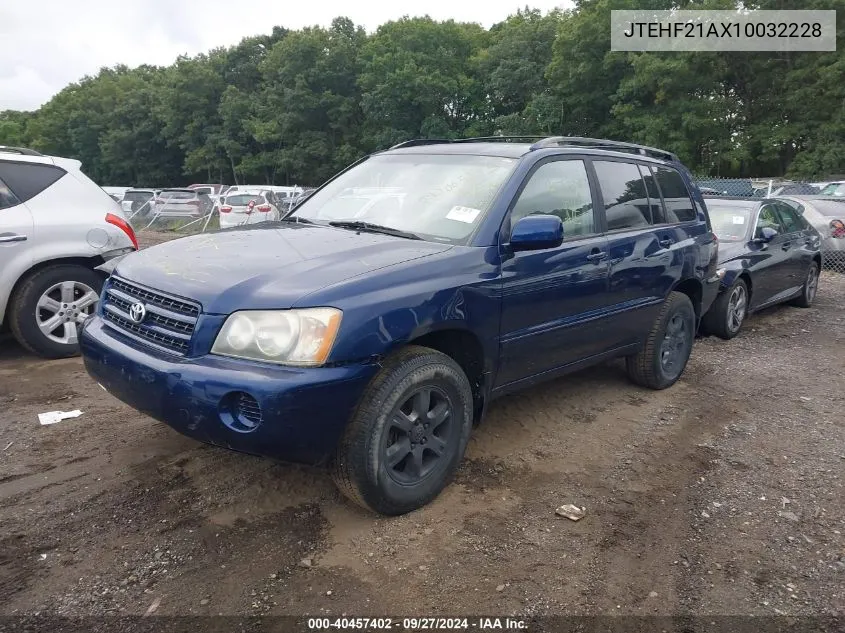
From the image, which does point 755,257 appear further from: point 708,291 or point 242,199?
point 242,199

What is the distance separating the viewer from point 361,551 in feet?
9.44

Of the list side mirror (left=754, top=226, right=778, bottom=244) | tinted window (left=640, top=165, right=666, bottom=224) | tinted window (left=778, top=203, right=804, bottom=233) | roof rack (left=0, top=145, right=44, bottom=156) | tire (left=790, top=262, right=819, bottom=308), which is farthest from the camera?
tire (left=790, top=262, right=819, bottom=308)

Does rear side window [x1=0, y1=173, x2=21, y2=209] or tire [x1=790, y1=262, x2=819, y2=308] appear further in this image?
tire [x1=790, y1=262, x2=819, y2=308]

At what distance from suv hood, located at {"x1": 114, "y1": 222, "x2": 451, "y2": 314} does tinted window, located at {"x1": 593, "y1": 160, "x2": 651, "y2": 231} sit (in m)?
1.55

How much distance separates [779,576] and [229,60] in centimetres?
6948

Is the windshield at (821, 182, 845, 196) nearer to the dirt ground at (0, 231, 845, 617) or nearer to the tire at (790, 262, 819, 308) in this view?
the tire at (790, 262, 819, 308)

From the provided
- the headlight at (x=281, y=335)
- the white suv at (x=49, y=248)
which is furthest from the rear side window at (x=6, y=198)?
the headlight at (x=281, y=335)

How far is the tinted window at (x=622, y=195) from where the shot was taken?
439cm

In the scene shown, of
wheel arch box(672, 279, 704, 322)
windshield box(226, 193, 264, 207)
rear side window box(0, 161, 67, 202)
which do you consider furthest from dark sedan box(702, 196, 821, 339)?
windshield box(226, 193, 264, 207)

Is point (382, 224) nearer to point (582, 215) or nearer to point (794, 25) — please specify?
point (582, 215)

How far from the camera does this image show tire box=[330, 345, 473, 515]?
Answer: 289 cm

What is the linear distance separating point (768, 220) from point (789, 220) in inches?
31.7

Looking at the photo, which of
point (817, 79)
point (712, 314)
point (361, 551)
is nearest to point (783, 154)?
point (817, 79)

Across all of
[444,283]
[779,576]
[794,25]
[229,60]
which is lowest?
[779,576]
